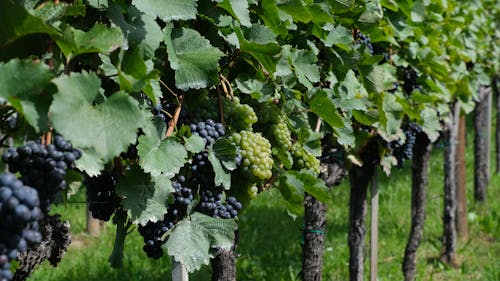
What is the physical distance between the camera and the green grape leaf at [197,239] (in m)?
1.89

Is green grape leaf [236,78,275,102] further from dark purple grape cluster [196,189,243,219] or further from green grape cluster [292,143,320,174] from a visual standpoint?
dark purple grape cluster [196,189,243,219]

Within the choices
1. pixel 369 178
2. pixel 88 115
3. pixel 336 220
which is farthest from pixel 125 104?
pixel 336 220

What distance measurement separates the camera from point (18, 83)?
1.28 meters

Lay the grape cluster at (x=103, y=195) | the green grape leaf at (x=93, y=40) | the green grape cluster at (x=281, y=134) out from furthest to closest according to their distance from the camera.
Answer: the green grape cluster at (x=281, y=134), the grape cluster at (x=103, y=195), the green grape leaf at (x=93, y=40)

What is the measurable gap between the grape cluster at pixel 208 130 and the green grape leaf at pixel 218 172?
0.10 ft

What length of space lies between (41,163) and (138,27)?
1.58ft

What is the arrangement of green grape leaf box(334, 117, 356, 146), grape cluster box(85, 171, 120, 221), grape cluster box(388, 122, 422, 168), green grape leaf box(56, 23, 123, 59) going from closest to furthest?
1. green grape leaf box(56, 23, 123, 59)
2. grape cluster box(85, 171, 120, 221)
3. green grape leaf box(334, 117, 356, 146)
4. grape cluster box(388, 122, 422, 168)

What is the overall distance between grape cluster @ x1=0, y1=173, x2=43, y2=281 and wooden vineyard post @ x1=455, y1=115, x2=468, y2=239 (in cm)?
651

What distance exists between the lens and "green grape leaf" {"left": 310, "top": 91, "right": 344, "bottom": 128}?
251cm

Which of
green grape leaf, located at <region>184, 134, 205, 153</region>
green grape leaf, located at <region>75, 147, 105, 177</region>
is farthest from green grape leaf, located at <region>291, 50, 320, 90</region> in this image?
green grape leaf, located at <region>75, 147, 105, 177</region>

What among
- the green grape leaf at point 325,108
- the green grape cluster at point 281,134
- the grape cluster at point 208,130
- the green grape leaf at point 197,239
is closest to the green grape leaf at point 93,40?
the grape cluster at point 208,130

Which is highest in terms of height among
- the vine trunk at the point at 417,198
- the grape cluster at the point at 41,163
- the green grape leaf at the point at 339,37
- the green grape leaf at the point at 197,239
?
the grape cluster at the point at 41,163

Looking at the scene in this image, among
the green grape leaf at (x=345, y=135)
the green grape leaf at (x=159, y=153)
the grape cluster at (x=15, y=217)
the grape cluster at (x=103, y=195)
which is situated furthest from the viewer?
the green grape leaf at (x=345, y=135)

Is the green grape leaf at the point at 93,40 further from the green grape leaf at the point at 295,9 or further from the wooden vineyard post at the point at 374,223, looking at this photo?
the wooden vineyard post at the point at 374,223
